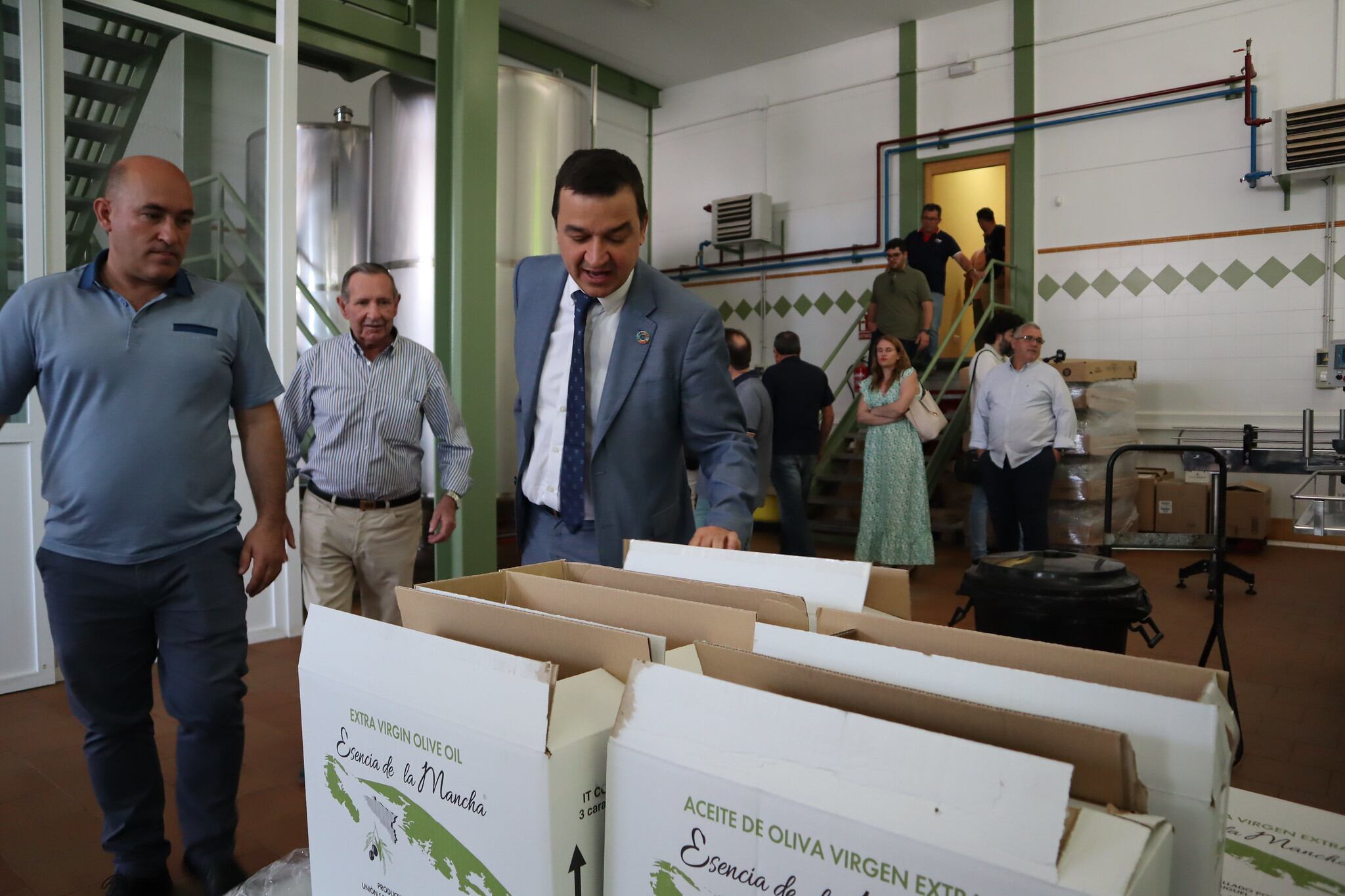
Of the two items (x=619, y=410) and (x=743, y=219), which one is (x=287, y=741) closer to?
(x=619, y=410)

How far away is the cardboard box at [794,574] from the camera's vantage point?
1.00 meters

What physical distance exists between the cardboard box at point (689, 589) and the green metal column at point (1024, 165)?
25.2 ft

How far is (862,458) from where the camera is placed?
7574mm

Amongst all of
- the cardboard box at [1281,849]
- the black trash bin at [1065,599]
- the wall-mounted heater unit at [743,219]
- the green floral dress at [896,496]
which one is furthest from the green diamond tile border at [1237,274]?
the cardboard box at [1281,849]

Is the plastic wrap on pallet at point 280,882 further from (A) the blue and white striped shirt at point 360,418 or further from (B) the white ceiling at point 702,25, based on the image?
(B) the white ceiling at point 702,25

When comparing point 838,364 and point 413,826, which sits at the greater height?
point 838,364

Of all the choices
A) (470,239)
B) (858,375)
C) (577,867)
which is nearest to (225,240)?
(470,239)

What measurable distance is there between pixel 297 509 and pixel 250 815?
2.26 meters

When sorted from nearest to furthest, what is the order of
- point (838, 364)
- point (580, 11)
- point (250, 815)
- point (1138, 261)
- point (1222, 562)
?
point (250, 815) < point (1222, 562) < point (1138, 261) < point (580, 11) < point (838, 364)

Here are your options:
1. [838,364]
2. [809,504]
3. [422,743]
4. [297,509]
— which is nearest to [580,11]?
[838,364]

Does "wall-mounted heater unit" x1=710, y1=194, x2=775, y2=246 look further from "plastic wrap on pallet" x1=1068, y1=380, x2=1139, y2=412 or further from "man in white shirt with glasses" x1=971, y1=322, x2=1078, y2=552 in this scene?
"man in white shirt with glasses" x1=971, y1=322, x2=1078, y2=552

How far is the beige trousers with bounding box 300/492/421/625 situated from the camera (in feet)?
9.23

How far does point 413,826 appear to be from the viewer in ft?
2.60

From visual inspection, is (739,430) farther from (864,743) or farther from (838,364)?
(838,364)
